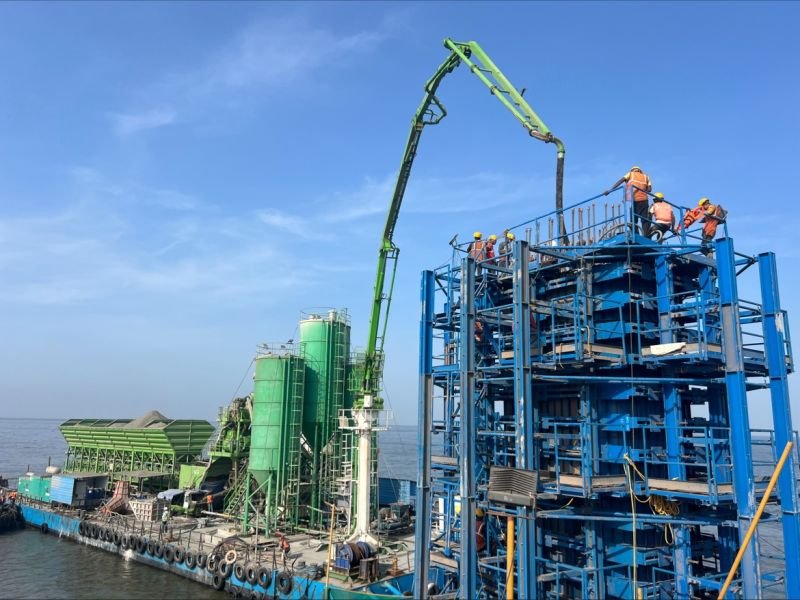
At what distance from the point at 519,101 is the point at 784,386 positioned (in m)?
15.6

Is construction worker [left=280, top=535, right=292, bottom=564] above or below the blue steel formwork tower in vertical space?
below

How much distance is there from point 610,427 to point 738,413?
4221 mm

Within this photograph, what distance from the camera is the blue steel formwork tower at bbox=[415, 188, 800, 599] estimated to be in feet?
56.1

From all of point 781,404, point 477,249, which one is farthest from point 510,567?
point 477,249

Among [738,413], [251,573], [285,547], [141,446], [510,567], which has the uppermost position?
[738,413]

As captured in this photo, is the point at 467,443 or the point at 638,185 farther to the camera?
the point at 638,185

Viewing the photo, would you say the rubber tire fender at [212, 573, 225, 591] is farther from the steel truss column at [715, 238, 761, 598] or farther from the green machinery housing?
the steel truss column at [715, 238, 761, 598]

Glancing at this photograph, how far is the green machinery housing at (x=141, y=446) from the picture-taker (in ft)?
143

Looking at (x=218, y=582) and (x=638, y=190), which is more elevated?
(x=638, y=190)

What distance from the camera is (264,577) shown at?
26.7 metres

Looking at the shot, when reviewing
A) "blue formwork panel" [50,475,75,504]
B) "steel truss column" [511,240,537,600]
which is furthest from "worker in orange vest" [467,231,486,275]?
"blue formwork panel" [50,475,75,504]

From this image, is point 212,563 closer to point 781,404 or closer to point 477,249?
point 477,249

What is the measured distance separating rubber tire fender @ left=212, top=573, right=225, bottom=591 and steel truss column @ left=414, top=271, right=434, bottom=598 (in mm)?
13107

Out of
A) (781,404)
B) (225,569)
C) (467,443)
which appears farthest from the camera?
(225,569)
